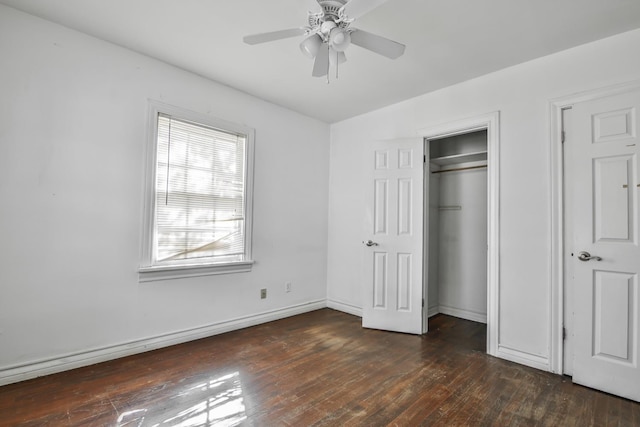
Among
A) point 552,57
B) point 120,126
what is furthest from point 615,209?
point 120,126

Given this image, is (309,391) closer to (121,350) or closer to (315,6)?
(121,350)

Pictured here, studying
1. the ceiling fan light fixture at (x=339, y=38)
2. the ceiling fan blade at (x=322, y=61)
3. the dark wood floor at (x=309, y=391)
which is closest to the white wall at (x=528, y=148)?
the dark wood floor at (x=309, y=391)

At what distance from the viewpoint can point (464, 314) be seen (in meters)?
3.96

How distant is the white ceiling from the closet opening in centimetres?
119

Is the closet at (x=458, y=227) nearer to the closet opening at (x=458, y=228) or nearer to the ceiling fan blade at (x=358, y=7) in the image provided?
the closet opening at (x=458, y=228)

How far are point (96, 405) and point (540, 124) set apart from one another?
3.95 meters

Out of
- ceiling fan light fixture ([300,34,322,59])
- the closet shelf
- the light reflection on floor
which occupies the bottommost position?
the light reflection on floor

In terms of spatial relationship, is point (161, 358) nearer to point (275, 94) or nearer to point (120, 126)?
point (120, 126)

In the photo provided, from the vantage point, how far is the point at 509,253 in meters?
2.78

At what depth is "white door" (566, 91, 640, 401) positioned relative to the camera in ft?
7.05

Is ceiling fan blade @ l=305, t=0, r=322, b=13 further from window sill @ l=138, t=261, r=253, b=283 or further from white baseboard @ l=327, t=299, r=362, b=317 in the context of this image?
white baseboard @ l=327, t=299, r=362, b=317

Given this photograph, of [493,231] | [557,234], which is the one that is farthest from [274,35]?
[557,234]

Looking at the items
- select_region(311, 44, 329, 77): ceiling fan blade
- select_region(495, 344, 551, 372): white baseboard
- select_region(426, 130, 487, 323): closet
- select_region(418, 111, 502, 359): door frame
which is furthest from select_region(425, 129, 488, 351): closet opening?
select_region(311, 44, 329, 77): ceiling fan blade

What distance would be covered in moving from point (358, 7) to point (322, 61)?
20.3 inches
